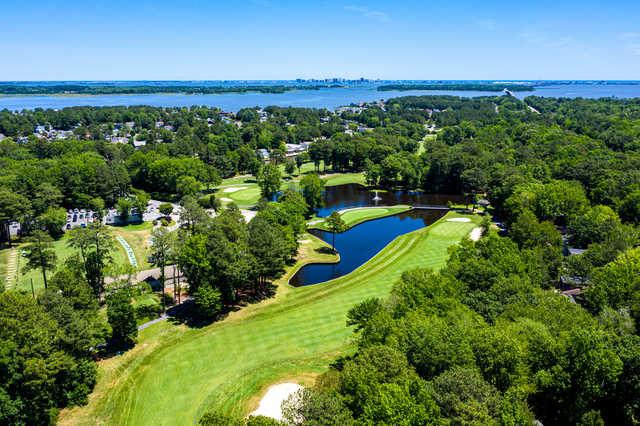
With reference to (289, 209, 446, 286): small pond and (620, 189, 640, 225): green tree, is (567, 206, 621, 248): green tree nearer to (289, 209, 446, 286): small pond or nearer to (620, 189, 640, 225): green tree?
(620, 189, 640, 225): green tree

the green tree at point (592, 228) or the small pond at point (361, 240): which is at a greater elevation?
the green tree at point (592, 228)

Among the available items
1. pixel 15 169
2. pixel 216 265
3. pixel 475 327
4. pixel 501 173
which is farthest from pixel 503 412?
pixel 15 169

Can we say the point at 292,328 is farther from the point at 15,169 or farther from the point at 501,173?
the point at 15,169

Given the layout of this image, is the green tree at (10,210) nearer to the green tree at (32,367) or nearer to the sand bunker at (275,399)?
the green tree at (32,367)

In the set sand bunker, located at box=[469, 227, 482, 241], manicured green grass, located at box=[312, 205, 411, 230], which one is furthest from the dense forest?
manicured green grass, located at box=[312, 205, 411, 230]

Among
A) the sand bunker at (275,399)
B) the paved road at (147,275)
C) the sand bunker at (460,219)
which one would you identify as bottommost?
the sand bunker at (275,399)

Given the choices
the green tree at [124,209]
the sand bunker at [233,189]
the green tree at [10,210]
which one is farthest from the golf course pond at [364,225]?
the green tree at [10,210]
